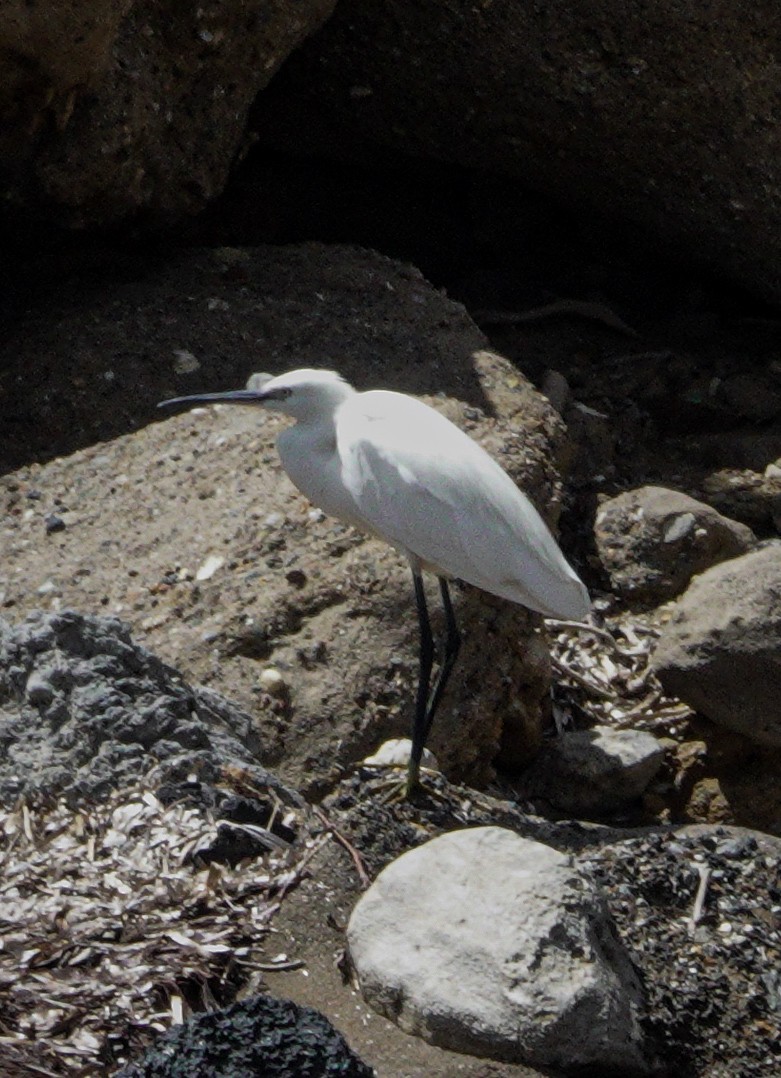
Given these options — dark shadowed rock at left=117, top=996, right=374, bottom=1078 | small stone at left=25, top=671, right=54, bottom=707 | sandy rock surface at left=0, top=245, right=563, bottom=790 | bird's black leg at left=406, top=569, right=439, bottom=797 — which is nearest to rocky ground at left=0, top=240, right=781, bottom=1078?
sandy rock surface at left=0, top=245, right=563, bottom=790

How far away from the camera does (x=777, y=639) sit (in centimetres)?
441

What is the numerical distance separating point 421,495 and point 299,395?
42 cm

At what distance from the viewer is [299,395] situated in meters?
3.97

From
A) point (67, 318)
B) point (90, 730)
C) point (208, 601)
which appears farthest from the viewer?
point (67, 318)

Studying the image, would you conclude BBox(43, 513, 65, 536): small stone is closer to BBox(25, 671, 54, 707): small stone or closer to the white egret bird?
the white egret bird

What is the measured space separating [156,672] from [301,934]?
77 cm

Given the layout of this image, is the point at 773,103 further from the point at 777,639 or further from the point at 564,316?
the point at 777,639

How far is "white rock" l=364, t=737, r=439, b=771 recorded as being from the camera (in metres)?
3.94

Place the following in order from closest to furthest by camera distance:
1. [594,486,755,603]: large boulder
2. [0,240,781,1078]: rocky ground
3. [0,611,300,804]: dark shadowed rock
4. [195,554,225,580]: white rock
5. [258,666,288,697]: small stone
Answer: [0,240,781,1078]: rocky ground → [0,611,300,804]: dark shadowed rock → [258,666,288,697]: small stone → [195,554,225,580]: white rock → [594,486,755,603]: large boulder

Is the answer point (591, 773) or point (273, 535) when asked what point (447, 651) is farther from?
point (591, 773)

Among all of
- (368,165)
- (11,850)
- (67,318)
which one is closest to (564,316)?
(368,165)

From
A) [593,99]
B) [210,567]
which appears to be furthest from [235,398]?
[593,99]

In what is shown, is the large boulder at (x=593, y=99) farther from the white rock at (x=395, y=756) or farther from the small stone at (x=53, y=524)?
the white rock at (x=395, y=756)

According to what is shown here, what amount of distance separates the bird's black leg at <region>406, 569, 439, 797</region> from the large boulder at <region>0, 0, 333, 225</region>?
6.26 ft
